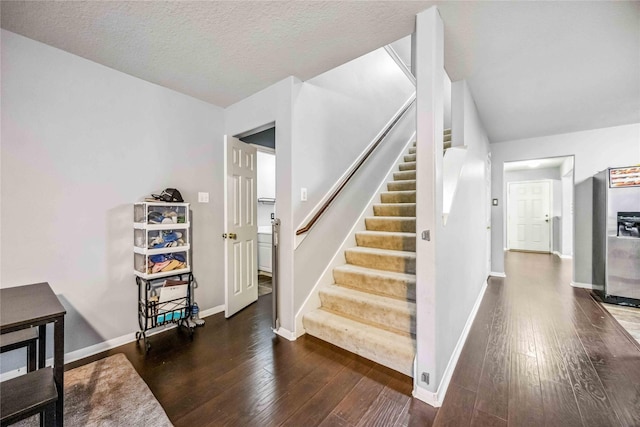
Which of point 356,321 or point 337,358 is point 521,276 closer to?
point 356,321

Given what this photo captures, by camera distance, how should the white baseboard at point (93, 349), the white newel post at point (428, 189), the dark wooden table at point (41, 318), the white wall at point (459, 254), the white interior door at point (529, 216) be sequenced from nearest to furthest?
the dark wooden table at point (41, 318) → the white newel post at point (428, 189) → the white wall at point (459, 254) → the white baseboard at point (93, 349) → the white interior door at point (529, 216)

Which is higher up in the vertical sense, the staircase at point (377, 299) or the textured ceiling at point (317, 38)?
the textured ceiling at point (317, 38)

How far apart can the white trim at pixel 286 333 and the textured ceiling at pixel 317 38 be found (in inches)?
92.3

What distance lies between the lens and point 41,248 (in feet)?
6.23

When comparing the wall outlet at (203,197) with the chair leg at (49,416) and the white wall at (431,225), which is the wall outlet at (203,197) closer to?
the chair leg at (49,416)

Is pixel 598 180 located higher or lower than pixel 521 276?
higher

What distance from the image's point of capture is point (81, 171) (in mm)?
2080

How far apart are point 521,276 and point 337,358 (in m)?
4.37

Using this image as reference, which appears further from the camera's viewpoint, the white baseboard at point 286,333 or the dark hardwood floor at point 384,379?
the white baseboard at point 286,333

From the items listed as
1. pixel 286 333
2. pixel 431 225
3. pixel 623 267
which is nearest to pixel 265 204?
pixel 286 333

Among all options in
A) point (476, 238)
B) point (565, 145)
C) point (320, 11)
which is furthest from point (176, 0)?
point (565, 145)

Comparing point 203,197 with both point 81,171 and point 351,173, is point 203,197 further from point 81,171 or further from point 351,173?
point 351,173

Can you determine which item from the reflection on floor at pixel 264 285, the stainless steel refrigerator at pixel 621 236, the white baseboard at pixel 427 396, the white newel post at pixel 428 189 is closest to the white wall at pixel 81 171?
the reflection on floor at pixel 264 285

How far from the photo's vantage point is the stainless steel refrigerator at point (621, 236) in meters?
3.21
